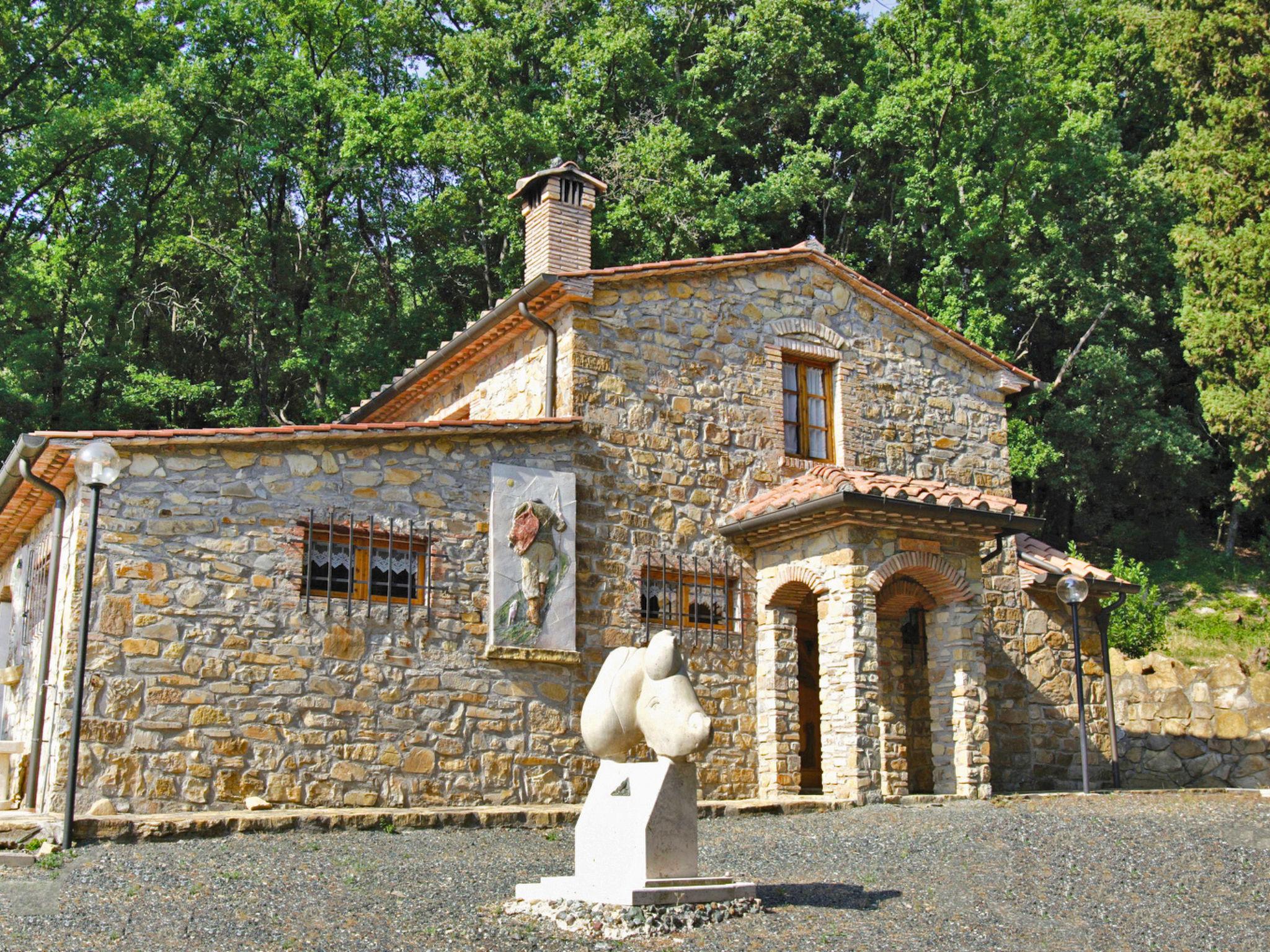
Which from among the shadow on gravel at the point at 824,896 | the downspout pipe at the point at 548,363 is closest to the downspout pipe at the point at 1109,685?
the downspout pipe at the point at 548,363

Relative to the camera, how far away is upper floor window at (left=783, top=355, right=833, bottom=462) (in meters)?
14.2

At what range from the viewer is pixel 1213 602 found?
78.9 feet

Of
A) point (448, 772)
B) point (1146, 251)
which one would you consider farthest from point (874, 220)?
point (448, 772)

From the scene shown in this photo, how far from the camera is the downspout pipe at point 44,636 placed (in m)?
10.2

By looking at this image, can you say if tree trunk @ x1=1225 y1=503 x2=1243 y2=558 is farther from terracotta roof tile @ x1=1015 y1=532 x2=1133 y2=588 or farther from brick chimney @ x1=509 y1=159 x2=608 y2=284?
brick chimney @ x1=509 y1=159 x2=608 y2=284

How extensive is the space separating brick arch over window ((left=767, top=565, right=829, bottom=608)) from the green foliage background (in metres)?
11.5

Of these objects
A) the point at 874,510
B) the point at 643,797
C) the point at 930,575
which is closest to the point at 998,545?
the point at 930,575

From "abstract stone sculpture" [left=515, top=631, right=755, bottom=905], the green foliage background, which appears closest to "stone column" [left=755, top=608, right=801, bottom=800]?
"abstract stone sculpture" [left=515, top=631, right=755, bottom=905]

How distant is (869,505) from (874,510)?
127 mm

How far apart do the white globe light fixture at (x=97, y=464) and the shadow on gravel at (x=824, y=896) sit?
19.0 ft

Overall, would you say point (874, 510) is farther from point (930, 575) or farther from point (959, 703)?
point (959, 703)

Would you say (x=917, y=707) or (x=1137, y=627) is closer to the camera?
(x=917, y=707)

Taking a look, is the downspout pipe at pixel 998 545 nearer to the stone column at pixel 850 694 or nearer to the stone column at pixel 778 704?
the stone column at pixel 850 694

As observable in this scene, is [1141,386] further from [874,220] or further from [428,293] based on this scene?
[428,293]
